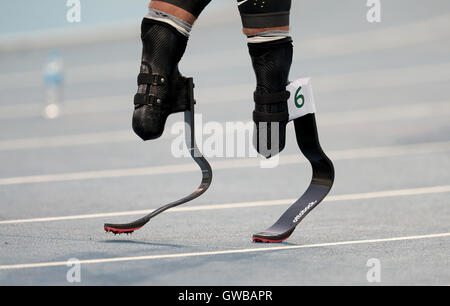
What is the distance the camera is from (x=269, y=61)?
179 inches

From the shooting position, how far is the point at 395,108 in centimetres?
1287

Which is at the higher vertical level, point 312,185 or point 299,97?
point 299,97

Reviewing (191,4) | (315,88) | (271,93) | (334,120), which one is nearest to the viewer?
(191,4)

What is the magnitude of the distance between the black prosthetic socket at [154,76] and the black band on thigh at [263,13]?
33 cm

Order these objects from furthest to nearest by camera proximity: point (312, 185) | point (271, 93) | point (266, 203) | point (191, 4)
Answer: point (266, 203) < point (312, 185) < point (271, 93) < point (191, 4)

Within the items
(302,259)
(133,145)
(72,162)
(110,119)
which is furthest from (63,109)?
(302,259)

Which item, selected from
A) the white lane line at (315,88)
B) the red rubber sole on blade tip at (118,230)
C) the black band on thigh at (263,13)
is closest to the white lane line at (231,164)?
the red rubber sole on blade tip at (118,230)

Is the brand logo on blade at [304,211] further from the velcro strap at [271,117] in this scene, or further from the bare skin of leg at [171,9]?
the bare skin of leg at [171,9]

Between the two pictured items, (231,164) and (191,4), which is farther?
(231,164)

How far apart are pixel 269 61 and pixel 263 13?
22 centimetres

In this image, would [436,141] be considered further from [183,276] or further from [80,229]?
[183,276]

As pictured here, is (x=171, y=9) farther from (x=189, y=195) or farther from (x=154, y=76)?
(x=189, y=195)

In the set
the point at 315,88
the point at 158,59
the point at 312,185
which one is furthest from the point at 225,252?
the point at 315,88

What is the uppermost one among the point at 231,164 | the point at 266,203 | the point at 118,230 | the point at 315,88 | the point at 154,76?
the point at 315,88
